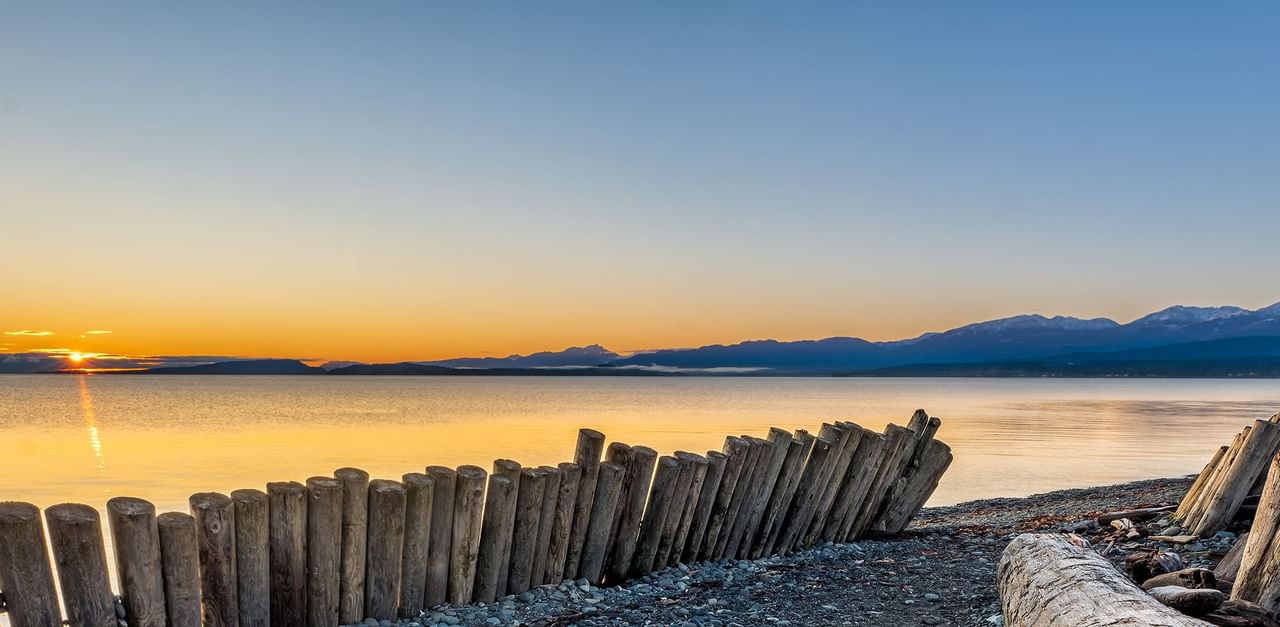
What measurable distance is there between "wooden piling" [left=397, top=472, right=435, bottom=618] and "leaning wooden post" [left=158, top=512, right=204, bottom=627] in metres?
1.32

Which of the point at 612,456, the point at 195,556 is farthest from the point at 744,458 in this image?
the point at 195,556

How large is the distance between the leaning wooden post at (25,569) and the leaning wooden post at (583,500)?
3505mm

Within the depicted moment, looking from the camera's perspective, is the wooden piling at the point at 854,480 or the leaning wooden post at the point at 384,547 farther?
the wooden piling at the point at 854,480

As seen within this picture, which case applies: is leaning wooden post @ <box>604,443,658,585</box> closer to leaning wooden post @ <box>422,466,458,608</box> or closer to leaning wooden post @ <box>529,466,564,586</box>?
leaning wooden post @ <box>529,466,564,586</box>

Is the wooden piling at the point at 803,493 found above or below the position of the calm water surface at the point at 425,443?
above

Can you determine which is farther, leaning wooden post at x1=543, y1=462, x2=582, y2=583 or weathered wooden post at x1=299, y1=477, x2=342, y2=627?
leaning wooden post at x1=543, y1=462, x2=582, y2=583

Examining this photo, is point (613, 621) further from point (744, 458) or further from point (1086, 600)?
point (1086, 600)

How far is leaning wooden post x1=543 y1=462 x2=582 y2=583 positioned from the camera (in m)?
6.98

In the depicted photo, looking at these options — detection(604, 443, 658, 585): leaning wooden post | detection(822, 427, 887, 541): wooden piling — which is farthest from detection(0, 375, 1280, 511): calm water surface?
detection(604, 443, 658, 585): leaning wooden post

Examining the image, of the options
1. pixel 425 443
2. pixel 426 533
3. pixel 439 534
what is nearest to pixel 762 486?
pixel 439 534

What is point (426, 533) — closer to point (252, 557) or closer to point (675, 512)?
point (252, 557)

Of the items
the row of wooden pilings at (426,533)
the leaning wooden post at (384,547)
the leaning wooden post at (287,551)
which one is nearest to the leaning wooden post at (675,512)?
the row of wooden pilings at (426,533)

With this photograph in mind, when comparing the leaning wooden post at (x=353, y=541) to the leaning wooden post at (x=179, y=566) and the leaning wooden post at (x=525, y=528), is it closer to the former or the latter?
the leaning wooden post at (x=179, y=566)

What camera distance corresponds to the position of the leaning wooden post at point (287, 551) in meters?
5.53
